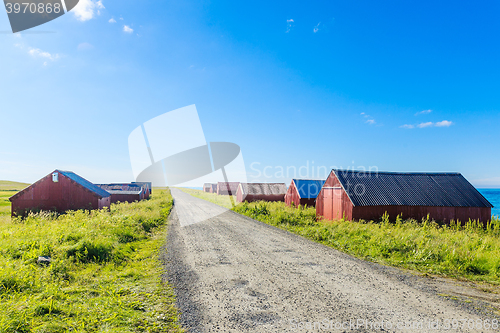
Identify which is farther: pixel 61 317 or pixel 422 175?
pixel 422 175

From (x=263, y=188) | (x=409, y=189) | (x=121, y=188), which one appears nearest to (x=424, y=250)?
(x=409, y=189)

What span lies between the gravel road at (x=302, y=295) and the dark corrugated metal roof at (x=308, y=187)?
Result: 881 inches

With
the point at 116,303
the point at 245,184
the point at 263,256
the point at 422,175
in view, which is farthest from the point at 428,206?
the point at 245,184

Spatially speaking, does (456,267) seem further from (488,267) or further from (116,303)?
(116,303)

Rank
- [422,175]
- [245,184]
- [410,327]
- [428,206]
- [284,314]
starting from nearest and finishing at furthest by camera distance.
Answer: [410,327], [284,314], [428,206], [422,175], [245,184]

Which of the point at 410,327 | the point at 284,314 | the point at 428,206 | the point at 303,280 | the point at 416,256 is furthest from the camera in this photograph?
the point at 428,206

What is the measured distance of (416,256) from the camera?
971 centimetres

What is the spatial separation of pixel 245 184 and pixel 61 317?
39.0 meters

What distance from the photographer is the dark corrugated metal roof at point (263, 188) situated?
140ft

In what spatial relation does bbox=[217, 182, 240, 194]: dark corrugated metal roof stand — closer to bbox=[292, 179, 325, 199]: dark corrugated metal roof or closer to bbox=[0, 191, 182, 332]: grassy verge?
bbox=[292, 179, 325, 199]: dark corrugated metal roof

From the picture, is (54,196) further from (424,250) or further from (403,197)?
(403,197)

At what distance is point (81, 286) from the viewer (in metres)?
6.62

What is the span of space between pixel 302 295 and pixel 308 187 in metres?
28.7

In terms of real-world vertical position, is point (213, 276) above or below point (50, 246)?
below
